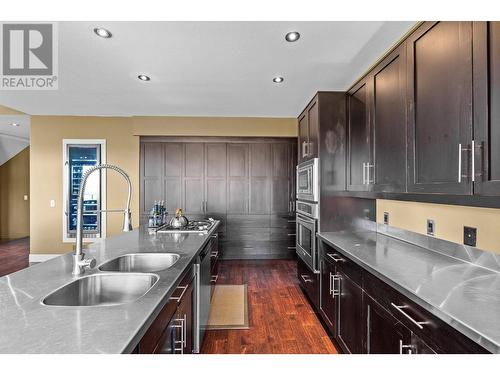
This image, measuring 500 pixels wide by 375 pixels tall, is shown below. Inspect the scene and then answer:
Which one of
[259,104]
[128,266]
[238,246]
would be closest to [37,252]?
[238,246]

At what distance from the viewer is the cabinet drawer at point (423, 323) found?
100 cm

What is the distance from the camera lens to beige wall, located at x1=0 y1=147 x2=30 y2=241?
747 cm

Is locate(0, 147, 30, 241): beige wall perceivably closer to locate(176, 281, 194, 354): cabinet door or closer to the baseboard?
the baseboard

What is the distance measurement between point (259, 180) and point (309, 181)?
215 cm

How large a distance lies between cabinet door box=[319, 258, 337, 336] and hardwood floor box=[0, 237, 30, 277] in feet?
15.7

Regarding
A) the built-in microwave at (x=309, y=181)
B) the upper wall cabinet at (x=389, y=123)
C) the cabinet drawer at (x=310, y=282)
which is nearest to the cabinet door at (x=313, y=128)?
the built-in microwave at (x=309, y=181)

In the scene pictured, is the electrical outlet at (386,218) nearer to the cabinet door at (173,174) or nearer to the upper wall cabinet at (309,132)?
the upper wall cabinet at (309,132)

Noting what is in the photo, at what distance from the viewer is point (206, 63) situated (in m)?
2.86

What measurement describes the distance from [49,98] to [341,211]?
437 centimetres

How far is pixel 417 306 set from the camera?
4.04ft

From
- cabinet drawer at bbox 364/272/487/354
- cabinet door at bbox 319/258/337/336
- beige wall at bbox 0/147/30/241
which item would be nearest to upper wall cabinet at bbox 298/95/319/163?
cabinet door at bbox 319/258/337/336

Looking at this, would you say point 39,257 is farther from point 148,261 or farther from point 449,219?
point 449,219

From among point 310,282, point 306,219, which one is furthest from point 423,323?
point 306,219
